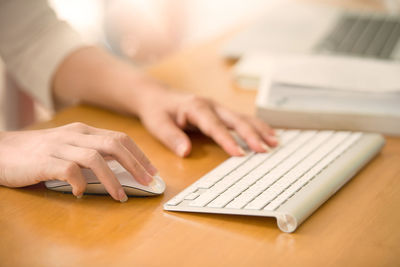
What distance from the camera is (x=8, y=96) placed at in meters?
1.68

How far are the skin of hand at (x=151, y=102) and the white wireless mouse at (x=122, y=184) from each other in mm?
139

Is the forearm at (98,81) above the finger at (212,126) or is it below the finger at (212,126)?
above

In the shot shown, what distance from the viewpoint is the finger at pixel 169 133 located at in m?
0.82

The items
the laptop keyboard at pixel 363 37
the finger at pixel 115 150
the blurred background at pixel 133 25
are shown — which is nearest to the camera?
the finger at pixel 115 150

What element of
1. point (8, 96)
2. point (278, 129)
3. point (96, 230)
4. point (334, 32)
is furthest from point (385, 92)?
point (8, 96)

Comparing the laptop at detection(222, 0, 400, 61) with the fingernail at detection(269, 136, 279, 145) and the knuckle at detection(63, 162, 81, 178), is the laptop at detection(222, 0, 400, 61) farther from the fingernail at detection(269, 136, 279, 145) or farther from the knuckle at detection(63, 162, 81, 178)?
the knuckle at detection(63, 162, 81, 178)

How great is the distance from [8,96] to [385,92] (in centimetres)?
121

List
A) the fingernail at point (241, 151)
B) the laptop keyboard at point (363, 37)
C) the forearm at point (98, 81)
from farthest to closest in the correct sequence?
the laptop keyboard at point (363, 37), the forearm at point (98, 81), the fingernail at point (241, 151)

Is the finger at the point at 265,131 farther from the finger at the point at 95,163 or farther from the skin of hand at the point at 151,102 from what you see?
the finger at the point at 95,163

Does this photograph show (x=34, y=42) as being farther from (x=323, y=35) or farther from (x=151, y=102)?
(x=323, y=35)

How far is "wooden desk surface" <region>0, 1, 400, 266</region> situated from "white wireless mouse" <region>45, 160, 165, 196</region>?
0.04 ft

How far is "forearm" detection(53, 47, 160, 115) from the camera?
0.98 m

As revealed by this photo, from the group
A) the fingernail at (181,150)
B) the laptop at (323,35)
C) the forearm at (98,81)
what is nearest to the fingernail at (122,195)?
the fingernail at (181,150)

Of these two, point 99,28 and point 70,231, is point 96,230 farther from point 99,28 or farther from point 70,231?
point 99,28
